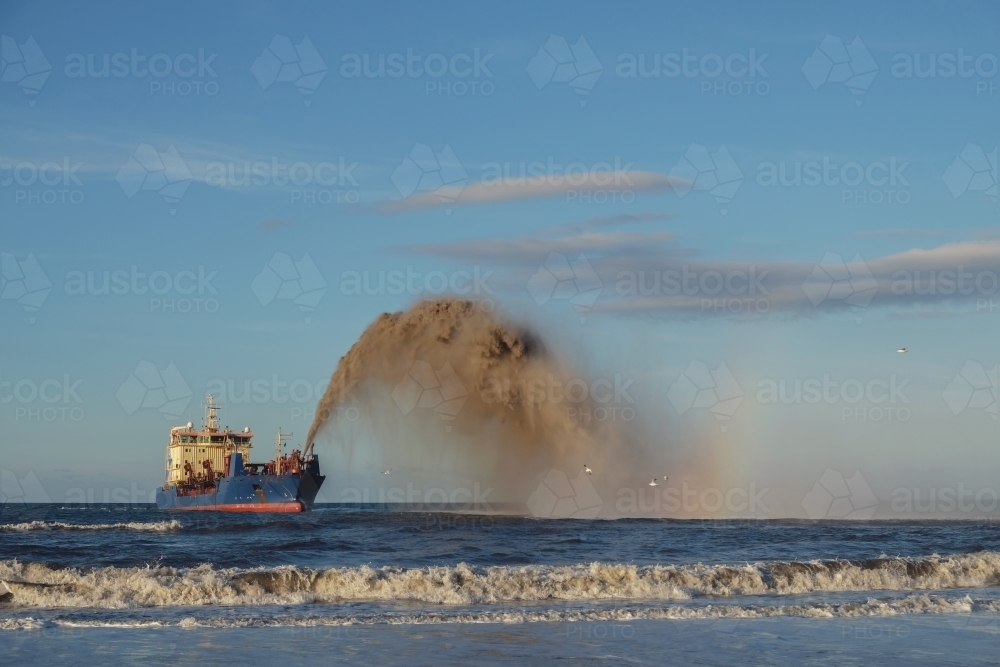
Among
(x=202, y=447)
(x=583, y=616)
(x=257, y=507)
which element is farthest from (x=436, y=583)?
(x=202, y=447)

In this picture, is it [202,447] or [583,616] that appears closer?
[583,616]

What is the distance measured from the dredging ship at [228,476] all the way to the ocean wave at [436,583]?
47.5 metres

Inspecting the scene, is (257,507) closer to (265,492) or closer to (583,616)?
(265,492)

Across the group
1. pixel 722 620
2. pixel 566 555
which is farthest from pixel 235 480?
pixel 722 620

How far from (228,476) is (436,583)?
2230 inches

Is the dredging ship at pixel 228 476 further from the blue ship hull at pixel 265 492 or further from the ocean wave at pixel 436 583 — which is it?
the ocean wave at pixel 436 583

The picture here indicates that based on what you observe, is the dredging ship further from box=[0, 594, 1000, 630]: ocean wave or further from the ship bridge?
box=[0, 594, 1000, 630]: ocean wave

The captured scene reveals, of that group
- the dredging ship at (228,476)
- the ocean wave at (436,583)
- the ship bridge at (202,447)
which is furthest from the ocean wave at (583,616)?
the ship bridge at (202,447)

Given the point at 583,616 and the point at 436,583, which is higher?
the point at 436,583

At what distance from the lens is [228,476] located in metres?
76.9

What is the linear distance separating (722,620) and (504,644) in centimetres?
500

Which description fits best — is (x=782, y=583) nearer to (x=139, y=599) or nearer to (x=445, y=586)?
(x=445, y=586)

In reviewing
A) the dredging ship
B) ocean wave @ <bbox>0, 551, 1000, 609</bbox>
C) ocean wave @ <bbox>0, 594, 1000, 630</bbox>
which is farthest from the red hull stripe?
ocean wave @ <bbox>0, 594, 1000, 630</bbox>

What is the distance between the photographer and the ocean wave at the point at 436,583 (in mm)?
22094
